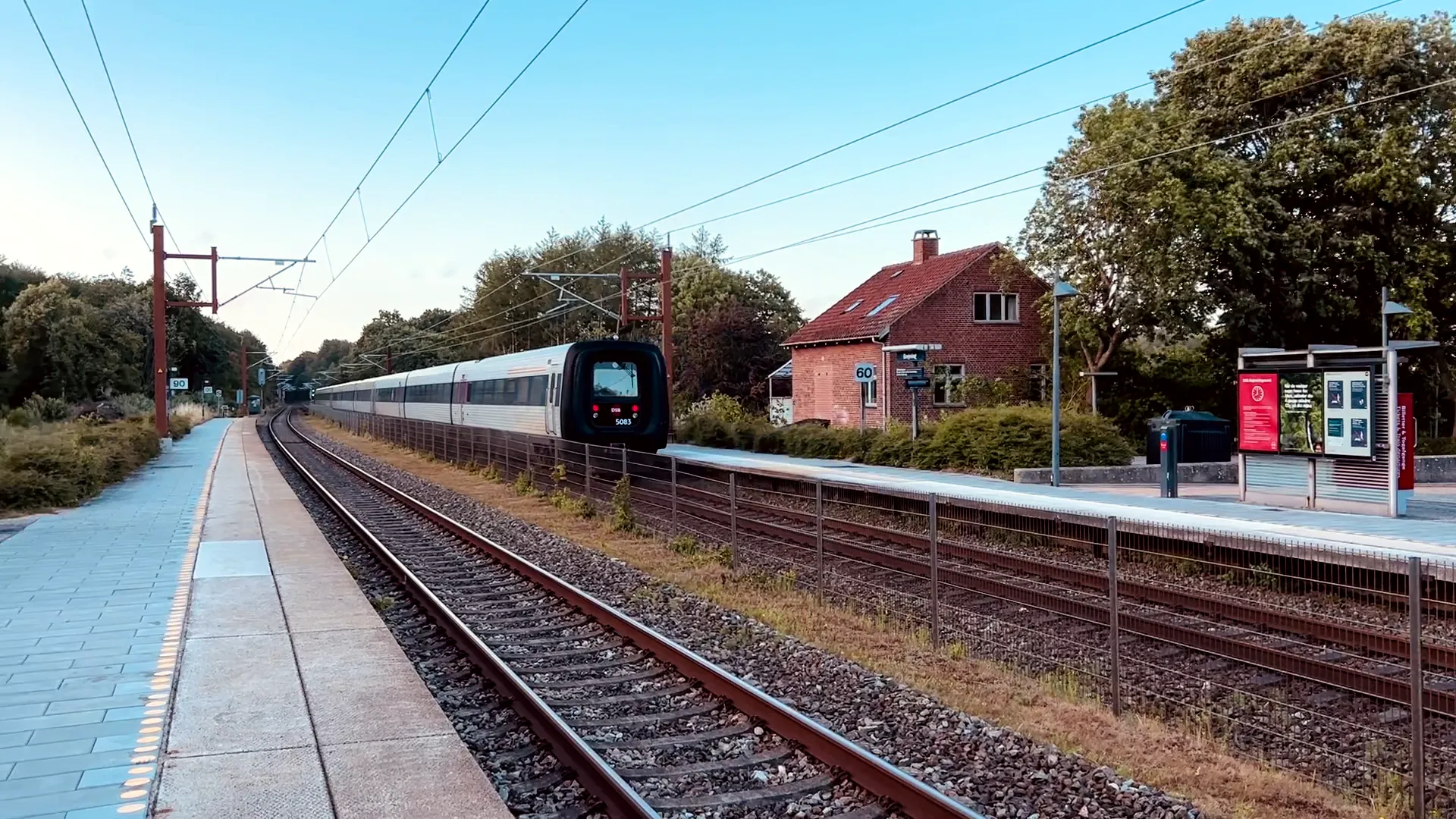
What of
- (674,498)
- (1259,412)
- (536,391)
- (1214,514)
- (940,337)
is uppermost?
(940,337)

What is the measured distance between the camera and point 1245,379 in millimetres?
16234

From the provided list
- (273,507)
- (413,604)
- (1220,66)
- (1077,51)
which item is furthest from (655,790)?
(1220,66)

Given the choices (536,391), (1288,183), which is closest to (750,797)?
(536,391)

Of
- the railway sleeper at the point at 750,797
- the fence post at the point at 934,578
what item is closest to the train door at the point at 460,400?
the fence post at the point at 934,578

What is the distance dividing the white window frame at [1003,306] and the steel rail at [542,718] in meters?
24.9

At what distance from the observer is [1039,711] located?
6578mm

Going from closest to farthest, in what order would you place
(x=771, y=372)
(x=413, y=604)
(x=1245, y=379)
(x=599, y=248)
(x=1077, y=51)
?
(x=413, y=604), (x=1077, y=51), (x=1245, y=379), (x=771, y=372), (x=599, y=248)

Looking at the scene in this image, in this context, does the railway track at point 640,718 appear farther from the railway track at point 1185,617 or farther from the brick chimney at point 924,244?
the brick chimney at point 924,244

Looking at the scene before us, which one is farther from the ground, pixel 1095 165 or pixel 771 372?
pixel 1095 165

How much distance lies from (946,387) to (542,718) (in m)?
27.9

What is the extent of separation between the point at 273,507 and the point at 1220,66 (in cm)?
2321

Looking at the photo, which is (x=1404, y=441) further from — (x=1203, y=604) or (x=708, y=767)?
(x=708, y=767)

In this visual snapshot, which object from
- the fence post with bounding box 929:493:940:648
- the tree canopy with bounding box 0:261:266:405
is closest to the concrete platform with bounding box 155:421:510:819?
the fence post with bounding box 929:493:940:648

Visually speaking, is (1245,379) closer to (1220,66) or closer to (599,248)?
(1220,66)
